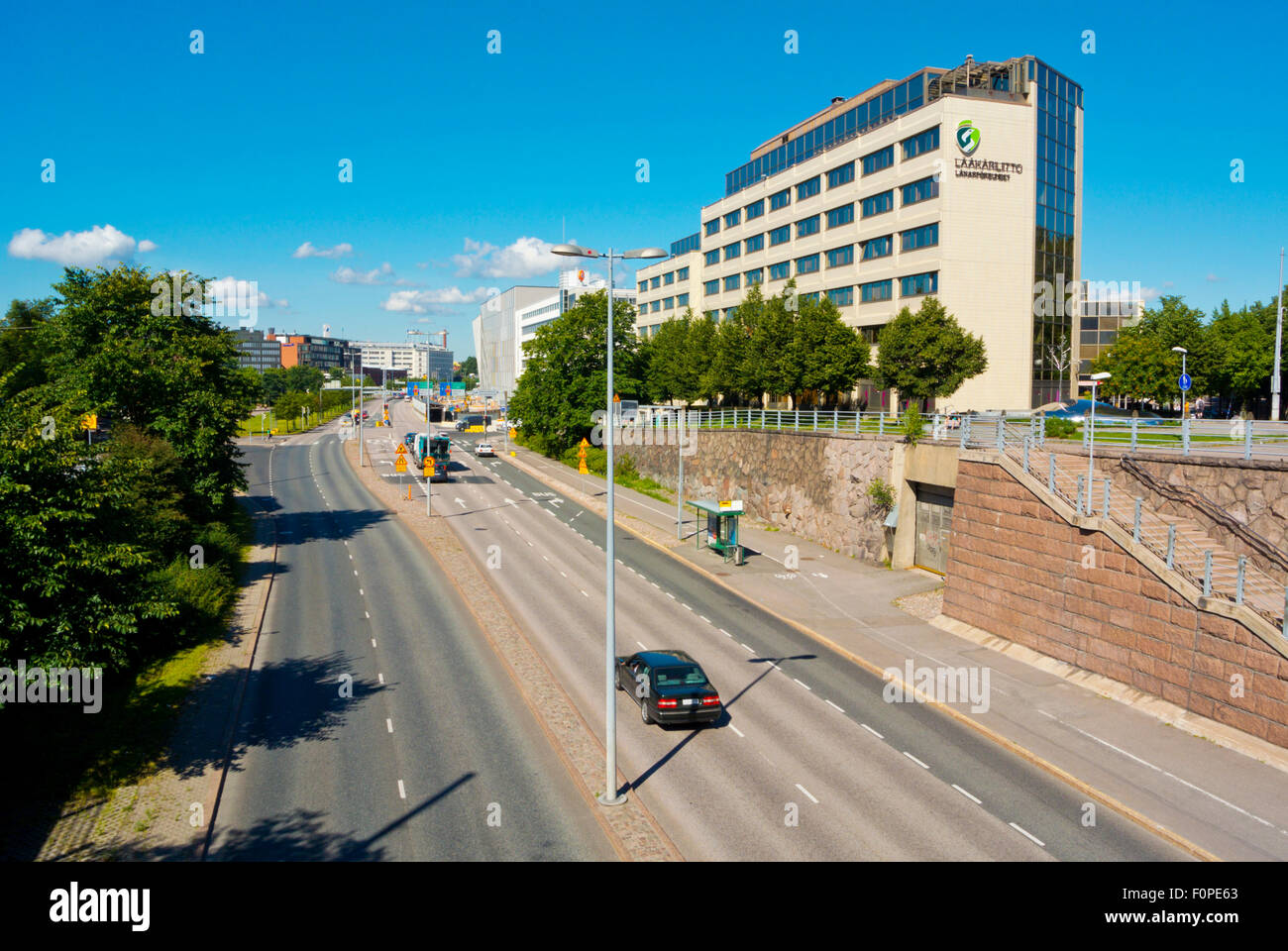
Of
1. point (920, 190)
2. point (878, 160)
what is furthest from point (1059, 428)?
point (878, 160)

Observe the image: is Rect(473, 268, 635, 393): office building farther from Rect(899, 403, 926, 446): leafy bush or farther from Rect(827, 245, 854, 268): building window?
Rect(899, 403, 926, 446): leafy bush

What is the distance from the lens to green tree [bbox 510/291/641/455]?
64.9 meters

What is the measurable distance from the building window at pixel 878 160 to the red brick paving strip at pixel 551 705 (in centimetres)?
3538

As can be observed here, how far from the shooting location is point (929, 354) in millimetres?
41000

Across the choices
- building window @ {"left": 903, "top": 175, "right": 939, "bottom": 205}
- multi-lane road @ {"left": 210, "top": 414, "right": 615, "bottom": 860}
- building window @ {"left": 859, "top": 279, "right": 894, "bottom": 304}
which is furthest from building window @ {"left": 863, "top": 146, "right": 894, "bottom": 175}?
multi-lane road @ {"left": 210, "top": 414, "right": 615, "bottom": 860}

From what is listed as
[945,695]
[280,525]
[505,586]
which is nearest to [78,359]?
[280,525]

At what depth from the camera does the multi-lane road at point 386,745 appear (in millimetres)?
13484

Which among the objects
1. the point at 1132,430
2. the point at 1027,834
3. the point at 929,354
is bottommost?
the point at 1027,834

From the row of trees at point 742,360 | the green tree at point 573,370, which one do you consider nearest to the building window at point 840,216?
the row of trees at point 742,360

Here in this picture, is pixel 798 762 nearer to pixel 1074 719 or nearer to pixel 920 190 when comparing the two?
pixel 1074 719

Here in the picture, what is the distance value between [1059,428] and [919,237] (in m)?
24.9

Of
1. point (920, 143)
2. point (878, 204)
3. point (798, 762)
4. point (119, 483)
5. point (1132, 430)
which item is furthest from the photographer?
point (878, 204)

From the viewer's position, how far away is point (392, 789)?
15.3 m
